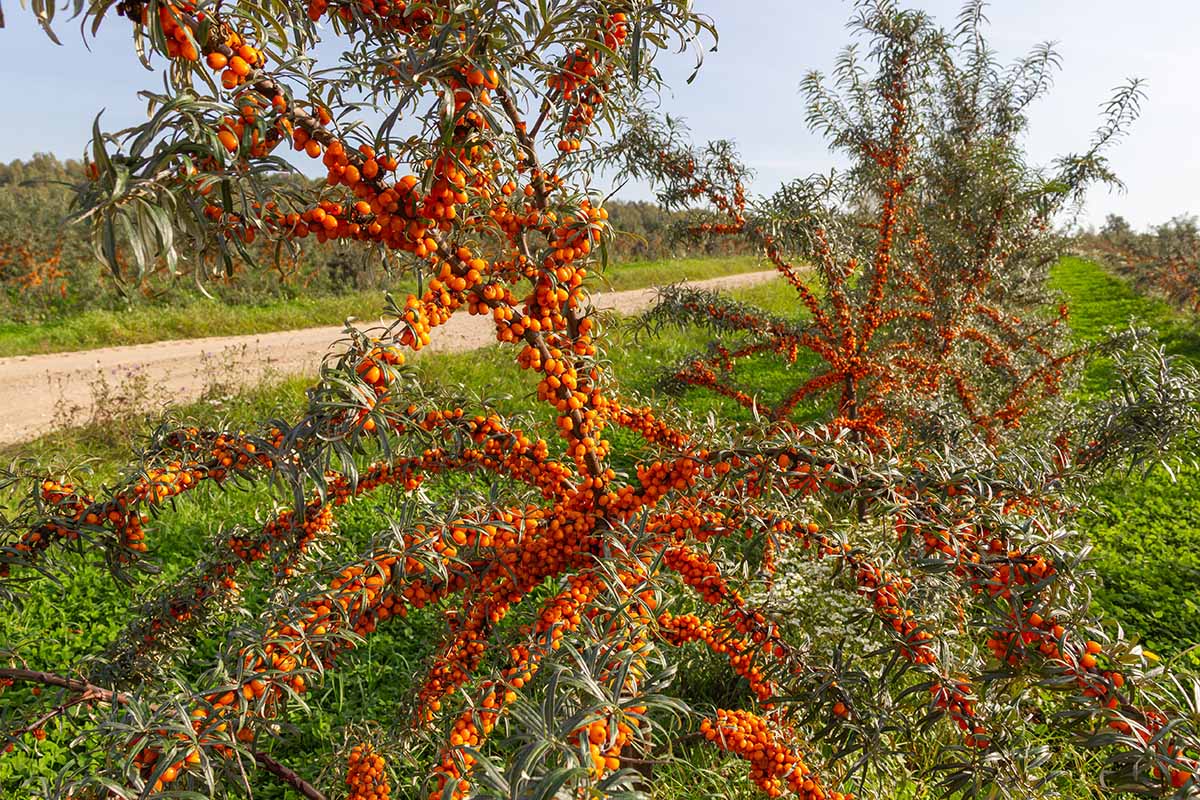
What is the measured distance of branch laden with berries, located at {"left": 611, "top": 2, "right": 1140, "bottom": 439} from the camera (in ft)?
10.6

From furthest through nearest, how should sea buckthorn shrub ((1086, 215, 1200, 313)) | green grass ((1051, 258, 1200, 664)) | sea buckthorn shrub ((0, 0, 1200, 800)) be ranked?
sea buckthorn shrub ((1086, 215, 1200, 313)) → green grass ((1051, 258, 1200, 664)) → sea buckthorn shrub ((0, 0, 1200, 800))

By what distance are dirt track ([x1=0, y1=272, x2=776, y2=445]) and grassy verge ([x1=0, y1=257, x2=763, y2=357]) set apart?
0.32 meters

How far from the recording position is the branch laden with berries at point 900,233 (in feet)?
10.6

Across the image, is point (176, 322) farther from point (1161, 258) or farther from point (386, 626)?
point (1161, 258)

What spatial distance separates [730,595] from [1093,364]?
30.6 feet

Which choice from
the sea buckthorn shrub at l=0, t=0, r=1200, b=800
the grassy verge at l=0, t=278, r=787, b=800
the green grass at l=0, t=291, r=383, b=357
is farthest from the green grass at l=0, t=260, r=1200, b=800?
the green grass at l=0, t=291, r=383, b=357

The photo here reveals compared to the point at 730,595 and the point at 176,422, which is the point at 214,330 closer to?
the point at 176,422

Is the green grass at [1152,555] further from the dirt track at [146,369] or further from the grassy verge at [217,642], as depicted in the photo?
the dirt track at [146,369]

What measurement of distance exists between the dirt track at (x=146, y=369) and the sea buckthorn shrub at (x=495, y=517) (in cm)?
431

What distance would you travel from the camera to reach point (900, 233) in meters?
4.38

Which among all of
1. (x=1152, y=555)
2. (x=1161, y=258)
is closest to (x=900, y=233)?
(x=1152, y=555)

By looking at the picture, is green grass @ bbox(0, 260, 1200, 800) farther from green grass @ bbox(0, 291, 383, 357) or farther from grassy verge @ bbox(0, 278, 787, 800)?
green grass @ bbox(0, 291, 383, 357)

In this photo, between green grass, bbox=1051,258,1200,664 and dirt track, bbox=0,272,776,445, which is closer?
green grass, bbox=1051,258,1200,664

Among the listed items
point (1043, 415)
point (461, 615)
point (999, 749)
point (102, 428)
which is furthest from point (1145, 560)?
point (102, 428)
